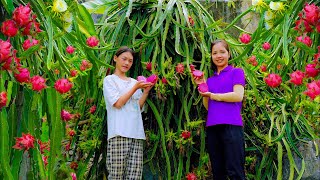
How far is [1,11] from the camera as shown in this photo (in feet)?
4.67

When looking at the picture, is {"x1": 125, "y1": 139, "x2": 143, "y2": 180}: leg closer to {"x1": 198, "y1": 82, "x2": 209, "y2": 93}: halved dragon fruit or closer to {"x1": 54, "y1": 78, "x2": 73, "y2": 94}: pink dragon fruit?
{"x1": 198, "y1": 82, "x2": 209, "y2": 93}: halved dragon fruit

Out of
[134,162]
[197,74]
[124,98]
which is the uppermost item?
[197,74]

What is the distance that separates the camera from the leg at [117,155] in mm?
2256

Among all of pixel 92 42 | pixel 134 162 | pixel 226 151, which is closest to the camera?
pixel 92 42

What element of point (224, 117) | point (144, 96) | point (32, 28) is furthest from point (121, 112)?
point (32, 28)

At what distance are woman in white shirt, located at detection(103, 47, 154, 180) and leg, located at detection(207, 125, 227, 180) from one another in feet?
1.04

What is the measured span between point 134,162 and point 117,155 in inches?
3.7

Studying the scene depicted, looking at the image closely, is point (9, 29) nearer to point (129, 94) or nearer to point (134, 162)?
point (129, 94)

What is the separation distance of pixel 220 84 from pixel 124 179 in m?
0.63

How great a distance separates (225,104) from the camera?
2.21m

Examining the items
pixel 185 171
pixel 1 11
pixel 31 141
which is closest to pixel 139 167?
pixel 185 171

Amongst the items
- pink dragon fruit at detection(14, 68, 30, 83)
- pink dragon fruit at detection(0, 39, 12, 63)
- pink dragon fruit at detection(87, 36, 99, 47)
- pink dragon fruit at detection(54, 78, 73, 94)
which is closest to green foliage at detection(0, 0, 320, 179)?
pink dragon fruit at detection(87, 36, 99, 47)

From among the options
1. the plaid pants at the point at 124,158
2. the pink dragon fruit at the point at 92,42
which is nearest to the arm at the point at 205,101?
the plaid pants at the point at 124,158

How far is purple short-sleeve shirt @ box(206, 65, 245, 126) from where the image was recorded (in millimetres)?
2193
